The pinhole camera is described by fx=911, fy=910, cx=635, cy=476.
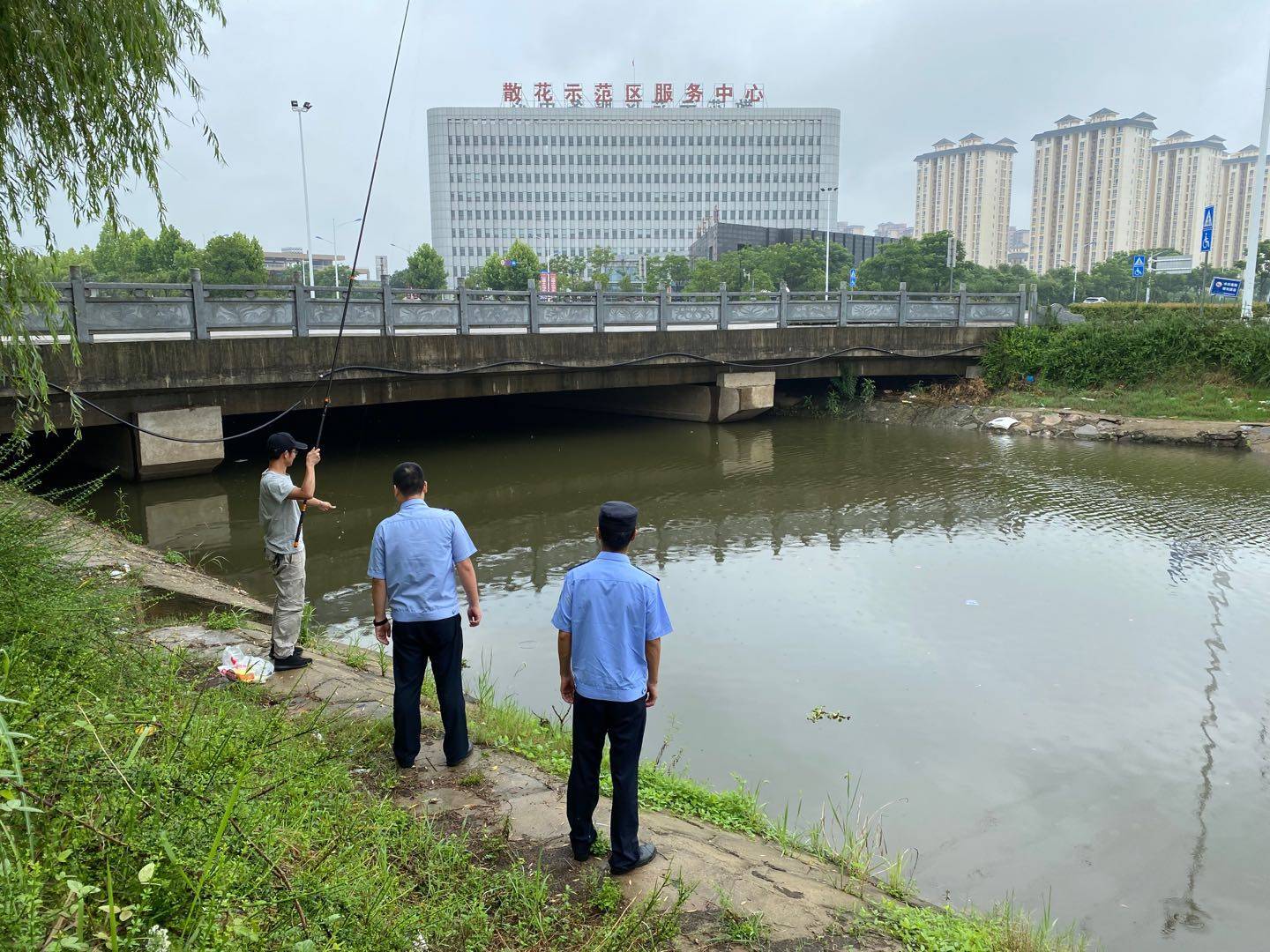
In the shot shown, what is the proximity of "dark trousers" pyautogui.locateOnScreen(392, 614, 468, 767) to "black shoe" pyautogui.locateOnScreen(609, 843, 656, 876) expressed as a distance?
4.28 feet

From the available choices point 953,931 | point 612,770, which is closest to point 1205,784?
point 953,931

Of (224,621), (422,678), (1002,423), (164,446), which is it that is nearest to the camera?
(422,678)

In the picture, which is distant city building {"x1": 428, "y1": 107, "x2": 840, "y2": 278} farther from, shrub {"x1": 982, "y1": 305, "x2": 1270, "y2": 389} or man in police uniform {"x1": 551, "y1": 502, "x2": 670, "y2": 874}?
man in police uniform {"x1": 551, "y1": 502, "x2": 670, "y2": 874}

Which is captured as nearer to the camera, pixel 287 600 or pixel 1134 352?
pixel 287 600

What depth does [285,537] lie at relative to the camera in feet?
19.3

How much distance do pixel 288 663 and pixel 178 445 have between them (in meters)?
9.48

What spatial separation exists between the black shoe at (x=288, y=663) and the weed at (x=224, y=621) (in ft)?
3.43

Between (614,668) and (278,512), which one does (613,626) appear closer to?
(614,668)

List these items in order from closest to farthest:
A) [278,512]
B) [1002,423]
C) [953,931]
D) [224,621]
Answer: [953,931], [278,512], [224,621], [1002,423]

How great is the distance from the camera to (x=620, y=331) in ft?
62.7

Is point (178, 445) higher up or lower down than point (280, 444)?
lower down

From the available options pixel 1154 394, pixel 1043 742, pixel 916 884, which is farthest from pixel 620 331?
pixel 916 884

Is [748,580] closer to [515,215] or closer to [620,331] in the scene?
[620,331]

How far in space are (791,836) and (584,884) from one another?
57.0 inches
